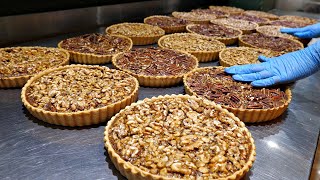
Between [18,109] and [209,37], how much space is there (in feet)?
8.66

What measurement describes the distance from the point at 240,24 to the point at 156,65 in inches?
103

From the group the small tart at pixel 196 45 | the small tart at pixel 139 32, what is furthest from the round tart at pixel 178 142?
the small tart at pixel 139 32

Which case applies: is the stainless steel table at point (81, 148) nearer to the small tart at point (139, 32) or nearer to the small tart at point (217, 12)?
the small tart at point (139, 32)

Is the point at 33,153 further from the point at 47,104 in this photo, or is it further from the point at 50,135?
the point at 47,104

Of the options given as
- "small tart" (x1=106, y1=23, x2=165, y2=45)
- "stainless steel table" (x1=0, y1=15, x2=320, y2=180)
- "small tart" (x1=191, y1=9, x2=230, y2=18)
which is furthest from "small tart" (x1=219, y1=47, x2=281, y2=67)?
"small tart" (x1=191, y1=9, x2=230, y2=18)

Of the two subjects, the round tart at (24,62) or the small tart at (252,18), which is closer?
the round tart at (24,62)

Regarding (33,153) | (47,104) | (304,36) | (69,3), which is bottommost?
(33,153)

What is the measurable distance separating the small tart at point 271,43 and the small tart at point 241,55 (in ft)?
0.85

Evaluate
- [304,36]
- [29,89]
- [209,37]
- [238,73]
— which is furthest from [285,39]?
[29,89]

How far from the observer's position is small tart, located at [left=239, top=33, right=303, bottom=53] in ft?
12.7

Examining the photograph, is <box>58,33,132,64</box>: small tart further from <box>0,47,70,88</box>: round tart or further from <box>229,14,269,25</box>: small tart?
<box>229,14,269,25</box>: small tart

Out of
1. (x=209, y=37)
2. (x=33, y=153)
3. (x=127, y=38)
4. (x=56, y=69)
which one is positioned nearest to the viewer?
(x=33, y=153)

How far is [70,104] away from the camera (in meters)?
2.12

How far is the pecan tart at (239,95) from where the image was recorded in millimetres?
2280
